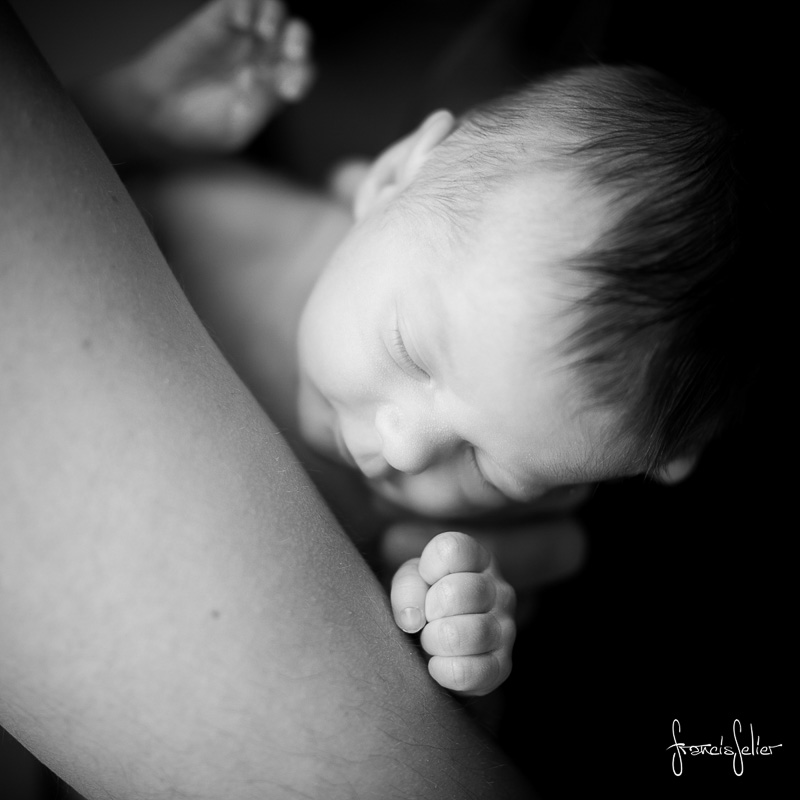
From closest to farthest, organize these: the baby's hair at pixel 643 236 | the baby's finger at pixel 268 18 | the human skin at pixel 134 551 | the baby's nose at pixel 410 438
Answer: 1. the human skin at pixel 134 551
2. the baby's hair at pixel 643 236
3. the baby's nose at pixel 410 438
4. the baby's finger at pixel 268 18

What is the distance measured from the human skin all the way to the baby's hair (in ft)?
1.36

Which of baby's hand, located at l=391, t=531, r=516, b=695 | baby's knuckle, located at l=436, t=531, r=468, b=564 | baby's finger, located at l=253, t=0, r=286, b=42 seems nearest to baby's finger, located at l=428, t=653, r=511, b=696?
baby's hand, located at l=391, t=531, r=516, b=695

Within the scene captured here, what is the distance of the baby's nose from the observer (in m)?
0.88

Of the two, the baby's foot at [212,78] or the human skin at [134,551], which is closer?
the human skin at [134,551]

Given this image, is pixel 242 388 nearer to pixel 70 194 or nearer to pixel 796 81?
pixel 70 194

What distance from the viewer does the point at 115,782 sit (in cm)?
59

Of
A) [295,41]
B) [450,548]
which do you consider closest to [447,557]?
[450,548]

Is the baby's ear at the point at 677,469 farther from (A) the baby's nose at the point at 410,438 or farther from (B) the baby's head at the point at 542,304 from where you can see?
(A) the baby's nose at the point at 410,438

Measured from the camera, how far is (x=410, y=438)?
0.88 metres

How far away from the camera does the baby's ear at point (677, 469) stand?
1.01 m
